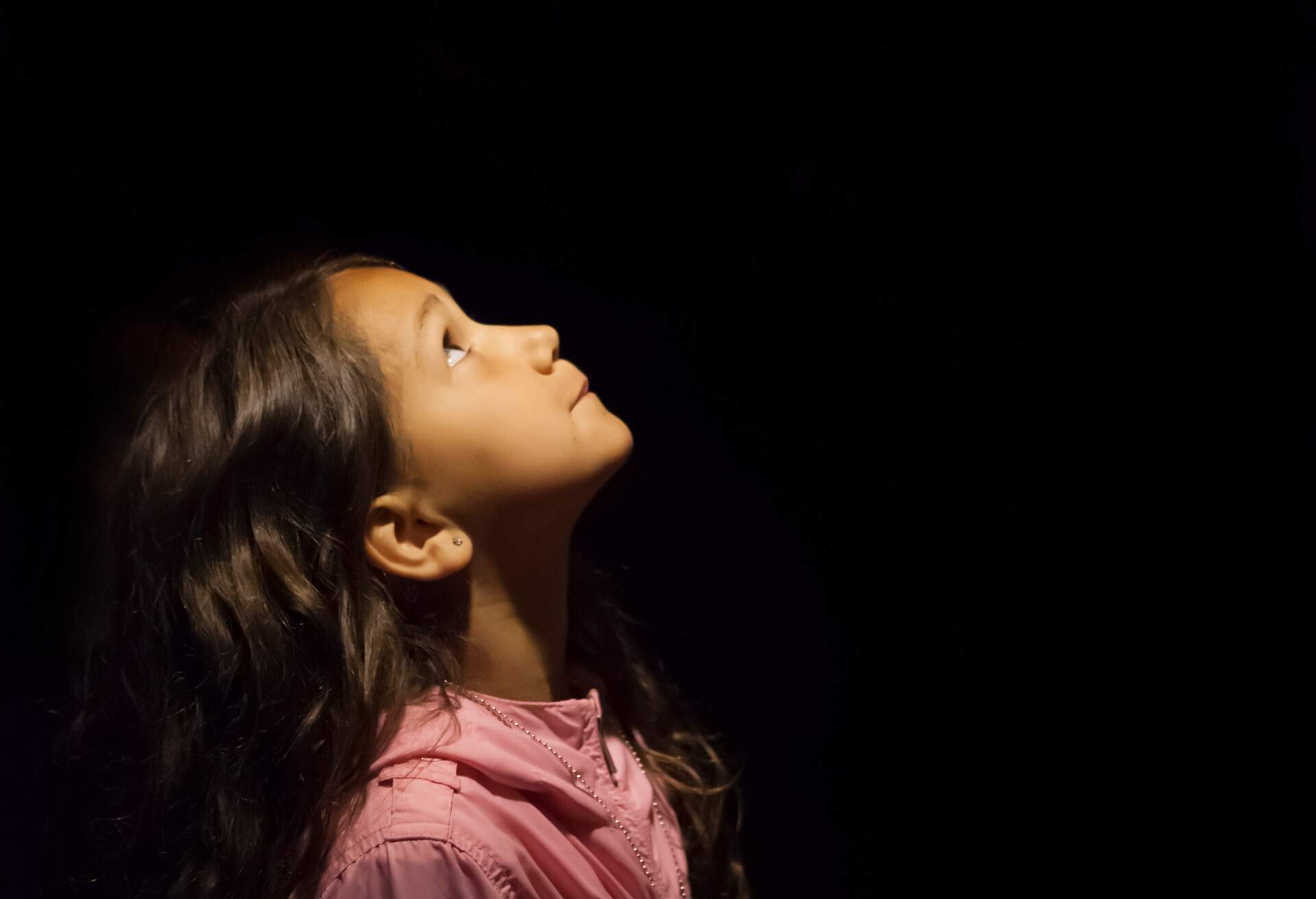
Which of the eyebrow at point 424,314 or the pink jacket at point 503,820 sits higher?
the eyebrow at point 424,314

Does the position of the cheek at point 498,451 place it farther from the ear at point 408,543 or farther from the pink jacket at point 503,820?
the pink jacket at point 503,820

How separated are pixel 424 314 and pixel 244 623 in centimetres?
31

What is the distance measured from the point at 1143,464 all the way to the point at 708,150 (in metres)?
0.58

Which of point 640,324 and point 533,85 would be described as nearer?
point 533,85

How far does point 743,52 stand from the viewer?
1.29m

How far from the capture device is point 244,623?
41.5 inches

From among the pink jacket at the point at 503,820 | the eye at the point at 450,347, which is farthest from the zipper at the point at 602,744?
the eye at the point at 450,347

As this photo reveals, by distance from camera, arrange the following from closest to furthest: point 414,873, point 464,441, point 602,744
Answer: point 414,873 → point 464,441 → point 602,744

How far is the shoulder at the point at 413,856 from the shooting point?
0.99 meters

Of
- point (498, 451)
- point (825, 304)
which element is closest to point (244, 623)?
point (498, 451)

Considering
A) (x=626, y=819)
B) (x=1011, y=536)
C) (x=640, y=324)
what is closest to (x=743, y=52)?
(x=640, y=324)

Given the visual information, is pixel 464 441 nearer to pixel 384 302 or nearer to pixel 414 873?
pixel 384 302

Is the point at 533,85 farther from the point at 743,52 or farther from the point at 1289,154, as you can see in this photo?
the point at 1289,154

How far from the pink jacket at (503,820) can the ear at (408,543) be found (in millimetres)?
123
